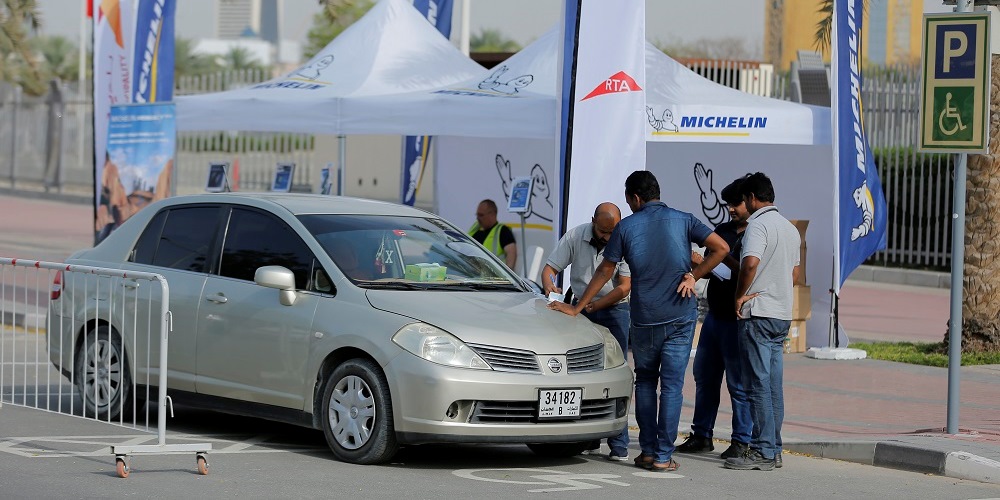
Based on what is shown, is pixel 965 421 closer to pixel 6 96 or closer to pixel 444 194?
pixel 444 194

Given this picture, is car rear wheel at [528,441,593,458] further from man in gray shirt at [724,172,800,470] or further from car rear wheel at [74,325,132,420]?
car rear wheel at [74,325,132,420]

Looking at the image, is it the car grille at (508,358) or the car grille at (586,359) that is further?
the car grille at (586,359)

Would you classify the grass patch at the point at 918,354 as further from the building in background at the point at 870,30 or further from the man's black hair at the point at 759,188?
the building in background at the point at 870,30

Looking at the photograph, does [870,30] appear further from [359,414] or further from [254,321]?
[359,414]

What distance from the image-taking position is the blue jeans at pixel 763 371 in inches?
338

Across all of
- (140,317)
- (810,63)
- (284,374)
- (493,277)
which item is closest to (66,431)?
(140,317)

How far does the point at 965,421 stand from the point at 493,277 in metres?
3.78

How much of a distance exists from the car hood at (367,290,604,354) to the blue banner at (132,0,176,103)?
9.25m

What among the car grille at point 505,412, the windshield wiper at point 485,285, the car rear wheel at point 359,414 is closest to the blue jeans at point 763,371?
the car grille at point 505,412

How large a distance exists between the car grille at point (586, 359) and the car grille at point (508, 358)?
251 mm

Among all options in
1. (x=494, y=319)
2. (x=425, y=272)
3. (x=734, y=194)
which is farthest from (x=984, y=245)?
(x=494, y=319)

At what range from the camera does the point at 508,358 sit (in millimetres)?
8055

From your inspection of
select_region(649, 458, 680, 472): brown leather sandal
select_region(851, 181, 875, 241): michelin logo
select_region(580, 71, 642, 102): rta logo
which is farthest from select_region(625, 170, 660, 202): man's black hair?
select_region(851, 181, 875, 241): michelin logo

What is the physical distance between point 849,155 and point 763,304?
5.63 m
